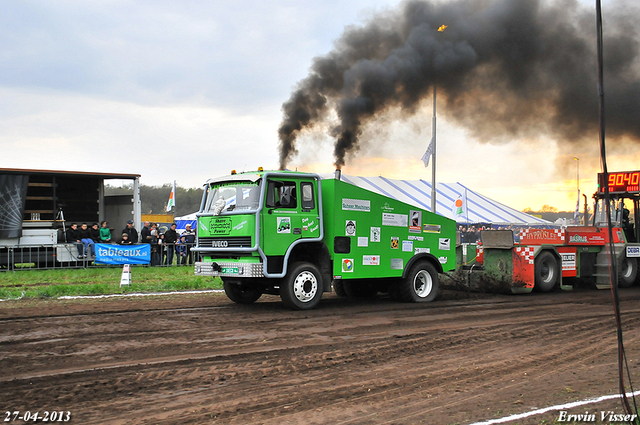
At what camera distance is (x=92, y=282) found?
598 inches

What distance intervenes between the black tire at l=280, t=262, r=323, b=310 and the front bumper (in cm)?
60

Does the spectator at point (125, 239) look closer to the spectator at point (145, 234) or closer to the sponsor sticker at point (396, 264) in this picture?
the spectator at point (145, 234)

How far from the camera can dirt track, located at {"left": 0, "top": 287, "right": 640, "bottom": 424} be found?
4793 mm

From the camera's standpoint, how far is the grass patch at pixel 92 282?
1291 centimetres

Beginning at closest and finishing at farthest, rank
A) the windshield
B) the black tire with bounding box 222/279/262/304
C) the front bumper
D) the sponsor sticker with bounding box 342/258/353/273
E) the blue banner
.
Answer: the front bumper, the windshield, the sponsor sticker with bounding box 342/258/353/273, the black tire with bounding box 222/279/262/304, the blue banner

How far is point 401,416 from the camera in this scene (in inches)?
182

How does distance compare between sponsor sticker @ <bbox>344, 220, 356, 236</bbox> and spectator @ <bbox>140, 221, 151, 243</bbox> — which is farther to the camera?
spectator @ <bbox>140, 221, 151, 243</bbox>

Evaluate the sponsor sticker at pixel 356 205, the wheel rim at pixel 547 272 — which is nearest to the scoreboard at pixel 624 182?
the wheel rim at pixel 547 272

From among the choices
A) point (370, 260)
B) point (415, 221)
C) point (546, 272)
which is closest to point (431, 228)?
point (415, 221)

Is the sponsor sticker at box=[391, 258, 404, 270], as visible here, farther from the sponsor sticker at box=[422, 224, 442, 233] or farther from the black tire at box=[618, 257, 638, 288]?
the black tire at box=[618, 257, 638, 288]

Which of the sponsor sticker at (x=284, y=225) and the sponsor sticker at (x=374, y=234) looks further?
the sponsor sticker at (x=374, y=234)

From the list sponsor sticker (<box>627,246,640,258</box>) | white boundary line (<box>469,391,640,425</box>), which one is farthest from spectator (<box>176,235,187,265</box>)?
white boundary line (<box>469,391,640,425</box>)

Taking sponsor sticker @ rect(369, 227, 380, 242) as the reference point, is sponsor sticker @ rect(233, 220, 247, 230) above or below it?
above

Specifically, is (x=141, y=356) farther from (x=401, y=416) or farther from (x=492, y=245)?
(x=492, y=245)
